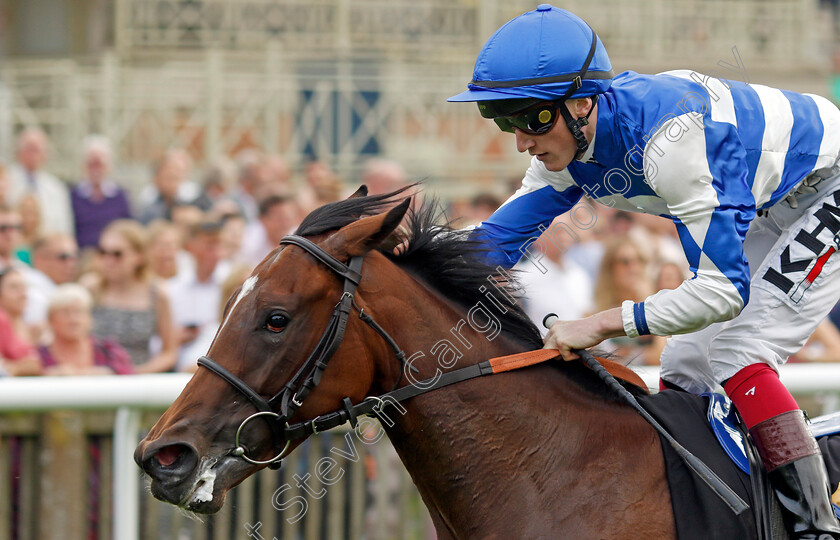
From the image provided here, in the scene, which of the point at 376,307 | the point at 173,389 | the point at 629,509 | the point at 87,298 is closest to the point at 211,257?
the point at 87,298

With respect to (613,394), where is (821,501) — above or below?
below

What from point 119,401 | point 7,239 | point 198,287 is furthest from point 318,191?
point 119,401

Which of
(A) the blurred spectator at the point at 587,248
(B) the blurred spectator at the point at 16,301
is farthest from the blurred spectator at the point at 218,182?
(A) the blurred spectator at the point at 587,248

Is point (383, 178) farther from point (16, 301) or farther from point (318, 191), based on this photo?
point (16, 301)

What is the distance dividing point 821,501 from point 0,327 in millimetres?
3940

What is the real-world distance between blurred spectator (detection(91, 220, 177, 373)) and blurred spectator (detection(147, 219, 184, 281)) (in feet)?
0.33

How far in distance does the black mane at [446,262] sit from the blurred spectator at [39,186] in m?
4.98

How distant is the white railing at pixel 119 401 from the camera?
3648 mm

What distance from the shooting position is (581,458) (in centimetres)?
252

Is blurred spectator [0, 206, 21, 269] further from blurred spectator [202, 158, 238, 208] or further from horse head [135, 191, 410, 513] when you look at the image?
horse head [135, 191, 410, 513]

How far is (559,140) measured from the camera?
2.61m

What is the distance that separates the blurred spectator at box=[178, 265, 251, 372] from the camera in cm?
499

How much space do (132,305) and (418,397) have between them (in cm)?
338

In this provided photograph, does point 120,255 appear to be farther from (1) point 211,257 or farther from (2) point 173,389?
(2) point 173,389
